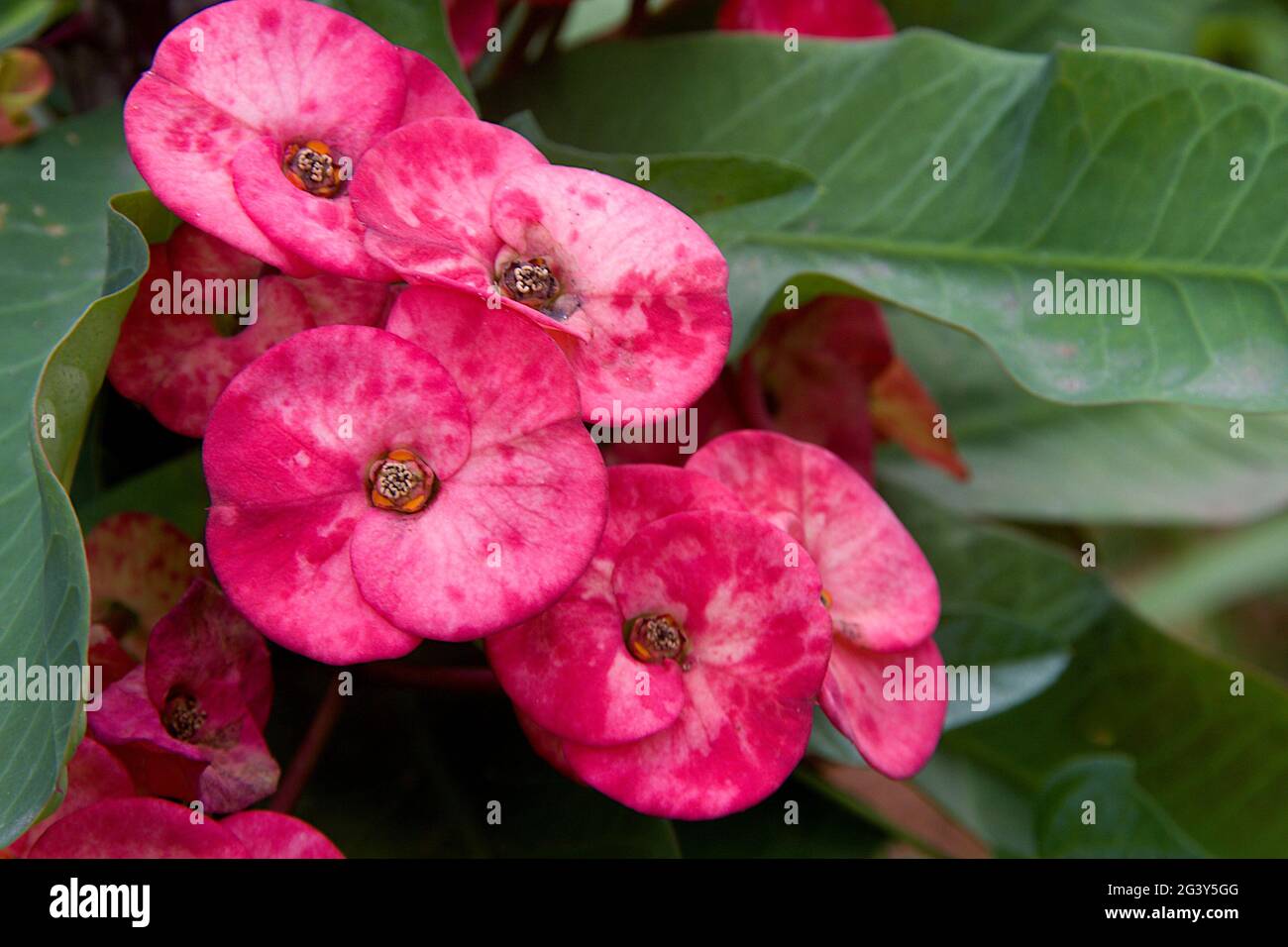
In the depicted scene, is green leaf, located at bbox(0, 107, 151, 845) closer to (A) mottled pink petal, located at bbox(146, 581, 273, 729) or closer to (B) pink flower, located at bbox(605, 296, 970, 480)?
(A) mottled pink petal, located at bbox(146, 581, 273, 729)

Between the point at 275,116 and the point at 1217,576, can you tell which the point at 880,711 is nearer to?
the point at 275,116

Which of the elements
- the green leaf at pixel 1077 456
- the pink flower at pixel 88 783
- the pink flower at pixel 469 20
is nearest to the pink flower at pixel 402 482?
the pink flower at pixel 88 783

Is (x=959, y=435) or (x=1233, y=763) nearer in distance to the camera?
(x=1233, y=763)

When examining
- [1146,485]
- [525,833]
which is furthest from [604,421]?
[1146,485]

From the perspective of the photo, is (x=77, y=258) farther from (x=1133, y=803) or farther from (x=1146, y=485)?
(x=1146, y=485)

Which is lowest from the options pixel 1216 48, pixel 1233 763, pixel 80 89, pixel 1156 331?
pixel 1233 763

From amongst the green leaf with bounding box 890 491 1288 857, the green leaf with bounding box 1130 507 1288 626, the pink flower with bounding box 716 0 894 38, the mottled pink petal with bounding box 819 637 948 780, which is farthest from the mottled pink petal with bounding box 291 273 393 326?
the green leaf with bounding box 1130 507 1288 626

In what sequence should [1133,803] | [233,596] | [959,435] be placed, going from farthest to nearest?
1. [959,435]
2. [1133,803]
3. [233,596]
